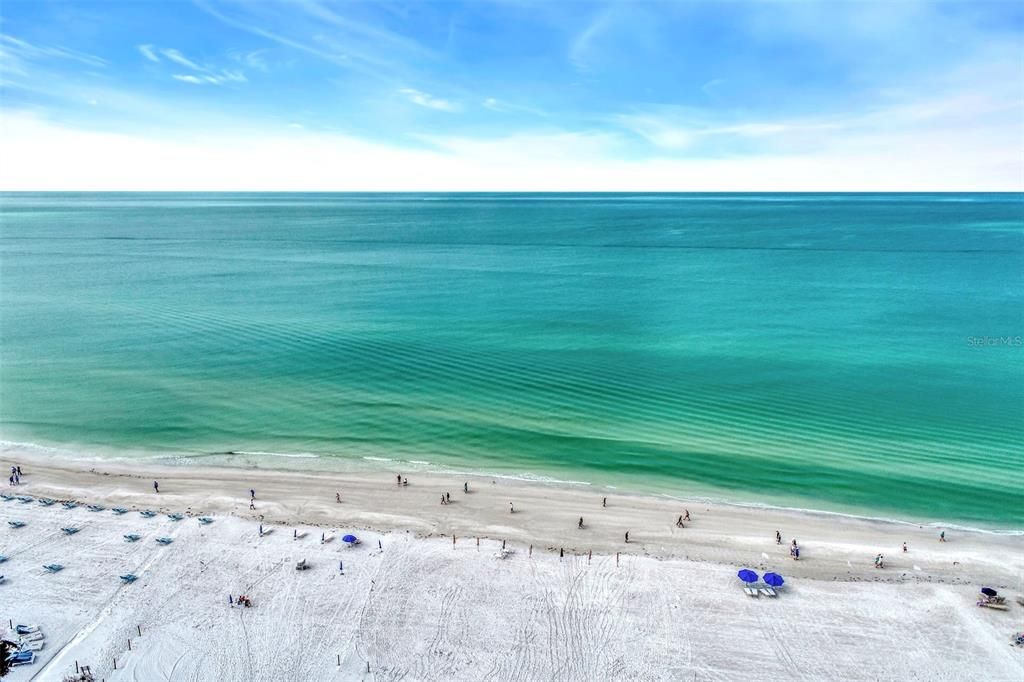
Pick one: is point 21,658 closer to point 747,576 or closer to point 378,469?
point 378,469

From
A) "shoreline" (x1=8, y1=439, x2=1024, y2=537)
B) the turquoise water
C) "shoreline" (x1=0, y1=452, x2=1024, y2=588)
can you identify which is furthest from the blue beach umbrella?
the turquoise water

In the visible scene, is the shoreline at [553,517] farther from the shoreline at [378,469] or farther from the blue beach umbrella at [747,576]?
the blue beach umbrella at [747,576]

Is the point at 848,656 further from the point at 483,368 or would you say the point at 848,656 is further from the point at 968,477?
the point at 483,368

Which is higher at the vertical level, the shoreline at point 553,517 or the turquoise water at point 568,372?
the turquoise water at point 568,372

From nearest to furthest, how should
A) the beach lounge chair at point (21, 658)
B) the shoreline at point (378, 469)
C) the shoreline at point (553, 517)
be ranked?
the beach lounge chair at point (21, 658) < the shoreline at point (553, 517) < the shoreline at point (378, 469)

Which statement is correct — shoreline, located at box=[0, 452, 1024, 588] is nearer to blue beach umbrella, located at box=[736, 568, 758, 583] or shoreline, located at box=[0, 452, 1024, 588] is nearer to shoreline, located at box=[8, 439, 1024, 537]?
shoreline, located at box=[8, 439, 1024, 537]

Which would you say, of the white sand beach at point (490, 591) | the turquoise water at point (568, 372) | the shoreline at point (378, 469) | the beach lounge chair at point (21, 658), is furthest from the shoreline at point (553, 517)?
the beach lounge chair at point (21, 658)
